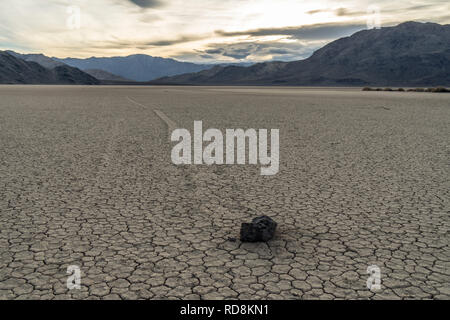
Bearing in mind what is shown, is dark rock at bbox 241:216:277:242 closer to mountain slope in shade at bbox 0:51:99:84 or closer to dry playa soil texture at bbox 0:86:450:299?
dry playa soil texture at bbox 0:86:450:299

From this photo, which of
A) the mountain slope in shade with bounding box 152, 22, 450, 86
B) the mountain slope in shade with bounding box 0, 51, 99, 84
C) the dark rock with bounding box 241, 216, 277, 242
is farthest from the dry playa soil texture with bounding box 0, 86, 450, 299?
the mountain slope in shade with bounding box 152, 22, 450, 86

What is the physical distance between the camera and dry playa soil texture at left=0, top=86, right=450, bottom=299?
3168mm

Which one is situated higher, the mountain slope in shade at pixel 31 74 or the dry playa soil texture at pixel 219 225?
the mountain slope in shade at pixel 31 74

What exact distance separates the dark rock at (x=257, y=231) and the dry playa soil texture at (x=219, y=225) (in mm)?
100

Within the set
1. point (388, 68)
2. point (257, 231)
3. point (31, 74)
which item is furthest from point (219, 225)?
point (388, 68)

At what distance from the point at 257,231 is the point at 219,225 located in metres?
0.64

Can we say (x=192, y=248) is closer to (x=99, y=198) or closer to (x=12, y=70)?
(x=99, y=198)

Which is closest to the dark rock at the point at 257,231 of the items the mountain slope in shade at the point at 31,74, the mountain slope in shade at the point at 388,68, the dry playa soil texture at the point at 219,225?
the dry playa soil texture at the point at 219,225

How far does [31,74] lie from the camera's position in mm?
145625

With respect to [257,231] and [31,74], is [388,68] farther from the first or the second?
[257,231]

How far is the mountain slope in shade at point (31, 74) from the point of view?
436 ft

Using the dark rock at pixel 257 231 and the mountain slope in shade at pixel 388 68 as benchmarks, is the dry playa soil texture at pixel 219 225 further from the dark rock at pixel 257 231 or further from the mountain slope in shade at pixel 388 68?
the mountain slope in shade at pixel 388 68

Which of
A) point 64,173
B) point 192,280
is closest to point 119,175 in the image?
point 64,173

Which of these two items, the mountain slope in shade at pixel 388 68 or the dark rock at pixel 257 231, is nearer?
the dark rock at pixel 257 231
